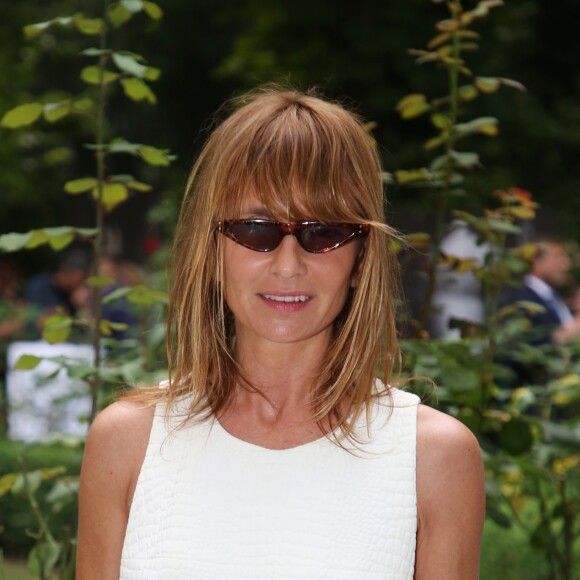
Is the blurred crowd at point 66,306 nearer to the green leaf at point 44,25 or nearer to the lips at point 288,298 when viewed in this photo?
the green leaf at point 44,25

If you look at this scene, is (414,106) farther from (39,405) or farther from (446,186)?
(39,405)

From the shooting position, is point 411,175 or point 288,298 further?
point 411,175

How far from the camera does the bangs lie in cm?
196

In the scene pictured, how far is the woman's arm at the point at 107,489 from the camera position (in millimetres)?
2000

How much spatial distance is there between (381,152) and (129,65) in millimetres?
4411

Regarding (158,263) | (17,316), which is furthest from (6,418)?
(158,263)

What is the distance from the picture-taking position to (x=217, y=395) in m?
2.10

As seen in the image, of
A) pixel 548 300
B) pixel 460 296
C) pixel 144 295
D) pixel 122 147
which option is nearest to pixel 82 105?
pixel 122 147

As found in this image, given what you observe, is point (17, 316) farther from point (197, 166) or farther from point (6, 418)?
point (197, 166)

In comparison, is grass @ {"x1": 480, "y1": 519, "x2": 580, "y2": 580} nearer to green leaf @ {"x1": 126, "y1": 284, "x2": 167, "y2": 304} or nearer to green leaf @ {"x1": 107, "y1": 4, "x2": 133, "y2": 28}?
green leaf @ {"x1": 126, "y1": 284, "x2": 167, "y2": 304}

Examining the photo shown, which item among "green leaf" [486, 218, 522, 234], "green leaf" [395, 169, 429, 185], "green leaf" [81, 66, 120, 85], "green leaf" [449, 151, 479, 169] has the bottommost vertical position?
"green leaf" [486, 218, 522, 234]

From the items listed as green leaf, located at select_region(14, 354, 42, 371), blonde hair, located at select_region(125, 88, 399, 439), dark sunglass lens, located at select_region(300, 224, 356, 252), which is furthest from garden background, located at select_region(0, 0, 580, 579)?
dark sunglass lens, located at select_region(300, 224, 356, 252)

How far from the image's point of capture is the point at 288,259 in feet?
6.40

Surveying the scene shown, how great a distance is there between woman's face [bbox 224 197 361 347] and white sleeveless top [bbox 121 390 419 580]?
0.21 meters
